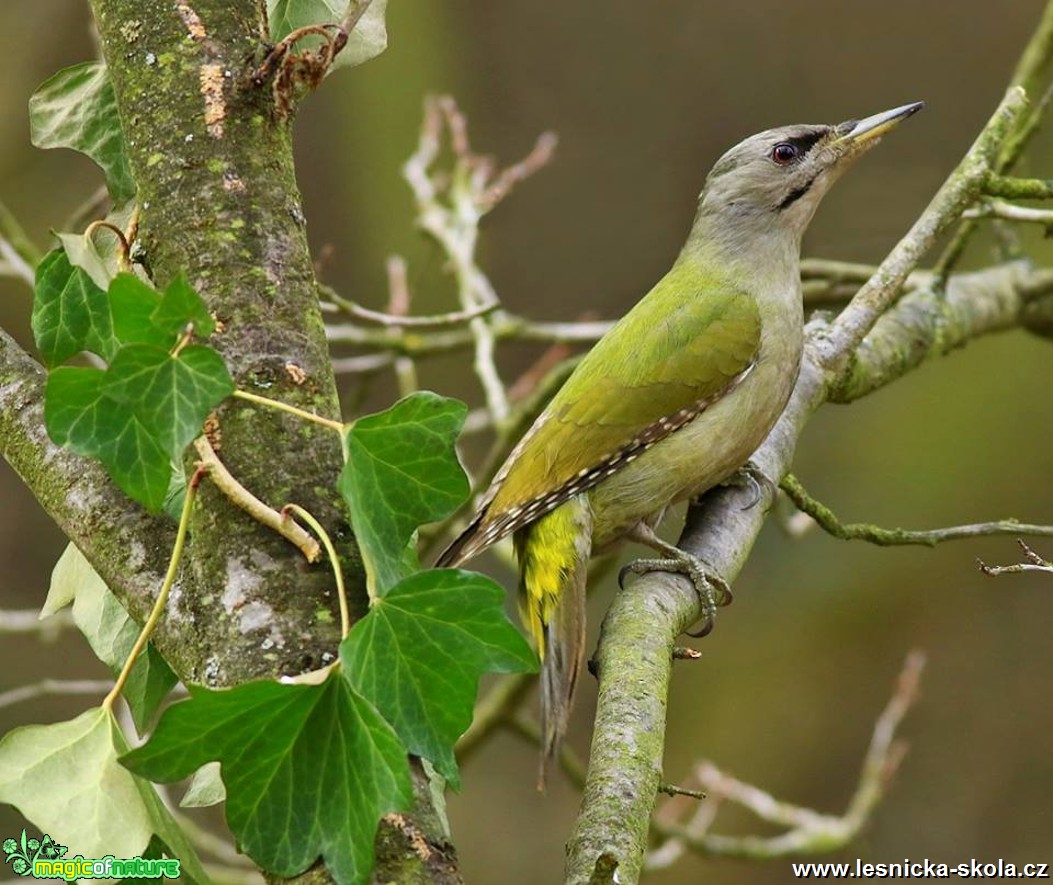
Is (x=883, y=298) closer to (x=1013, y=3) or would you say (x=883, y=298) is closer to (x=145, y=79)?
(x=145, y=79)

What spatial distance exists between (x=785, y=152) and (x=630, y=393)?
1.00 meters

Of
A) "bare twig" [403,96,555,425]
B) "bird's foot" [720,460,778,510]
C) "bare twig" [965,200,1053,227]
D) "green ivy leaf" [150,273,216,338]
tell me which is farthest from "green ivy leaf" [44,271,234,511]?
"bare twig" [403,96,555,425]

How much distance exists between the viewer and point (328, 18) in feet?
8.70

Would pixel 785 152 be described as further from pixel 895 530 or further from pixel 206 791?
pixel 206 791

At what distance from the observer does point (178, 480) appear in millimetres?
2150

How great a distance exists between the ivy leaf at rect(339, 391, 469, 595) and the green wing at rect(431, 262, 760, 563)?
1.39m

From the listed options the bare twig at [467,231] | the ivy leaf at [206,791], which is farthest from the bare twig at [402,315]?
the ivy leaf at [206,791]

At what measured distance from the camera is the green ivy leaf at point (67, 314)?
6.78ft

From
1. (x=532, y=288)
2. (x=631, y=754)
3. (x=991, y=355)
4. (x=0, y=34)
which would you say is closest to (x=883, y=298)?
(x=631, y=754)

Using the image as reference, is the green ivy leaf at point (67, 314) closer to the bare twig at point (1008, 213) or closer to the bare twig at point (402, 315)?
the bare twig at point (1008, 213)

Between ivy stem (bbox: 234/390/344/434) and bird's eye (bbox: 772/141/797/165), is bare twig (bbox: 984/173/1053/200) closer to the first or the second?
bird's eye (bbox: 772/141/797/165)

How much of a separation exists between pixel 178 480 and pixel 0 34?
20.9 ft

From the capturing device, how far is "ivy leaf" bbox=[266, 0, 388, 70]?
261cm

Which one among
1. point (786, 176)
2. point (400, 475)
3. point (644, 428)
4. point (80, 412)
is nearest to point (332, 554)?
point (400, 475)
